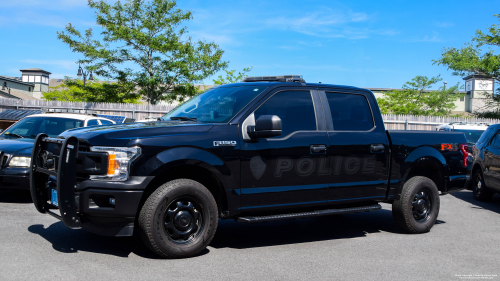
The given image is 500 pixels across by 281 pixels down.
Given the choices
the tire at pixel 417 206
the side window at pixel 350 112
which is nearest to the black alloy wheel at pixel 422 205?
the tire at pixel 417 206

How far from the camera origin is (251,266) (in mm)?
4742

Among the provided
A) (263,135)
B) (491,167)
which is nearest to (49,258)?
(263,135)

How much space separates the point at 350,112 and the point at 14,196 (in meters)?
6.41

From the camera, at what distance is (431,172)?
714cm

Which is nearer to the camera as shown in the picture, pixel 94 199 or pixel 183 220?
pixel 94 199

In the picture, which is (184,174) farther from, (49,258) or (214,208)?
(49,258)

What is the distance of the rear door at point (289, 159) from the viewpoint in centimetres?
522

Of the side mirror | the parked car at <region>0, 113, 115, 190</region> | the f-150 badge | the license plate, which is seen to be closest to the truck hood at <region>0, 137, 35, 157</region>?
the parked car at <region>0, 113, 115, 190</region>

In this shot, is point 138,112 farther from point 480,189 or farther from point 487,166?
point 487,166

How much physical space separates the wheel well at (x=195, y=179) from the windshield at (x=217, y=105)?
0.67 metres

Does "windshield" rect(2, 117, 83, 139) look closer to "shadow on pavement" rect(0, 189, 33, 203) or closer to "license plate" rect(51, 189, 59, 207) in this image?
"shadow on pavement" rect(0, 189, 33, 203)

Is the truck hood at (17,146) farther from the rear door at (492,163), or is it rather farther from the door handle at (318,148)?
the rear door at (492,163)

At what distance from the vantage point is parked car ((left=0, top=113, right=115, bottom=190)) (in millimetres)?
7504

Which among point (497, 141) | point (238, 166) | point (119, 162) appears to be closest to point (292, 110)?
point (238, 166)
